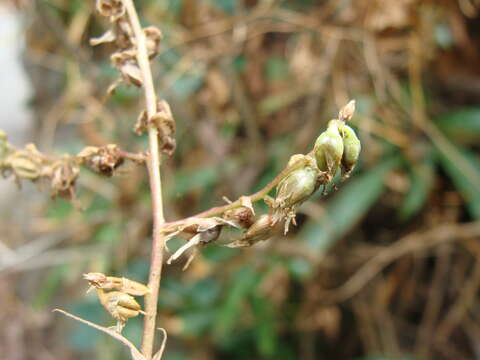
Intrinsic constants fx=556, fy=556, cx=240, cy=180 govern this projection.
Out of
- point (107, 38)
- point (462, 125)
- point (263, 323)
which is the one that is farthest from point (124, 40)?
point (462, 125)

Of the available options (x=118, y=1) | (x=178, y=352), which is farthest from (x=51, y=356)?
(x=118, y=1)

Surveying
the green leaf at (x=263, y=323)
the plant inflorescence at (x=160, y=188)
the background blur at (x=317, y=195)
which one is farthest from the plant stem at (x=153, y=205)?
the green leaf at (x=263, y=323)

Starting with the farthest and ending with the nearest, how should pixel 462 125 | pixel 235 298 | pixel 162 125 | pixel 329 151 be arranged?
pixel 462 125, pixel 235 298, pixel 162 125, pixel 329 151

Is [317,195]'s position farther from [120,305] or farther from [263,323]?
[120,305]

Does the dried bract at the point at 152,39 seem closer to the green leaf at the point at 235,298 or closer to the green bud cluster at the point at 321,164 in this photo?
the green bud cluster at the point at 321,164

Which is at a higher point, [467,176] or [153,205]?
[467,176]
